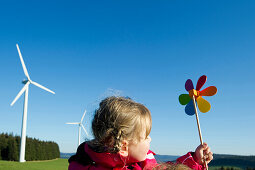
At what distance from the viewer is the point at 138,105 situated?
244 cm

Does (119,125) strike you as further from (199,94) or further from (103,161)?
(199,94)

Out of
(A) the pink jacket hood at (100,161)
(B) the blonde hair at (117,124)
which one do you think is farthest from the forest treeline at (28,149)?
(B) the blonde hair at (117,124)

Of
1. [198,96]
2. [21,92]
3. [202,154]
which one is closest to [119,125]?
[202,154]

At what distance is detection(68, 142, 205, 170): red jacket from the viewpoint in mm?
2285

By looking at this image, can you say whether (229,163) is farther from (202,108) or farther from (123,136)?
(123,136)

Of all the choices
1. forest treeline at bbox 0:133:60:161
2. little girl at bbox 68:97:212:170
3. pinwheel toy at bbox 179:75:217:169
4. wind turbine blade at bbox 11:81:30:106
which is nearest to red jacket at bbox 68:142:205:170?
little girl at bbox 68:97:212:170

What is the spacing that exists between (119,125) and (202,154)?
872 mm

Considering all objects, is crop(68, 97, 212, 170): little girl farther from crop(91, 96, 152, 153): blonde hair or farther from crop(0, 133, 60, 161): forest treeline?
crop(0, 133, 60, 161): forest treeline

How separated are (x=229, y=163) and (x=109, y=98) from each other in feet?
27.1

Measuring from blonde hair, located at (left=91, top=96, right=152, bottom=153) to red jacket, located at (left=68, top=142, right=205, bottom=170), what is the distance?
6 cm

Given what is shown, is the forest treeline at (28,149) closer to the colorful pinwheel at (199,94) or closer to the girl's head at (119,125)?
the colorful pinwheel at (199,94)

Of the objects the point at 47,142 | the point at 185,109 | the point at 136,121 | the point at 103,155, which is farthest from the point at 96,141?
the point at 47,142

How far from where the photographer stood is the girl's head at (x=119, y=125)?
7.43 ft

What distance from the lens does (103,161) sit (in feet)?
7.56
